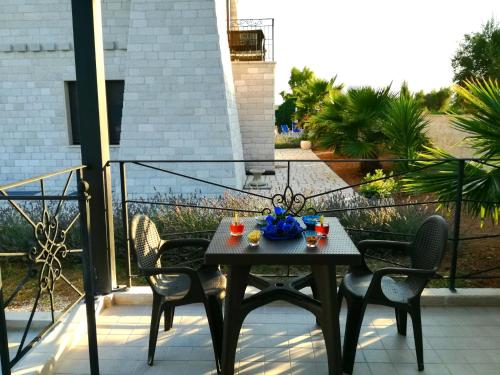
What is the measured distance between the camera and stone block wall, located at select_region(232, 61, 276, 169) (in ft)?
31.5

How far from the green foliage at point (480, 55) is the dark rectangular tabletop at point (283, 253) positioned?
14.1 meters

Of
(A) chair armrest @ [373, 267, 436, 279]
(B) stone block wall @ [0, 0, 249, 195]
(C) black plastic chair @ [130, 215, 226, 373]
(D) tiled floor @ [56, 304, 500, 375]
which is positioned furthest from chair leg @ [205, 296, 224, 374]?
(B) stone block wall @ [0, 0, 249, 195]

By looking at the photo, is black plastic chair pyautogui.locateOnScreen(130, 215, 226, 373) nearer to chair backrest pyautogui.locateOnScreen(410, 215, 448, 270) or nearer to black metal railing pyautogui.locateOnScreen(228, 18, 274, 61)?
→ chair backrest pyautogui.locateOnScreen(410, 215, 448, 270)

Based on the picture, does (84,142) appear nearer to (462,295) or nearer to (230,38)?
(462,295)

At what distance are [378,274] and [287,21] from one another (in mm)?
10281

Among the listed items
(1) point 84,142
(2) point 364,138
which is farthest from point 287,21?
(1) point 84,142


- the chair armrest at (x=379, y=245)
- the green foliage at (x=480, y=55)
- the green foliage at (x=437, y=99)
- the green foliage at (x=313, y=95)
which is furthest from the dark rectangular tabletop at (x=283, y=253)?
the green foliage at (x=437, y=99)

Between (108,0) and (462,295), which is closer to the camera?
(462,295)

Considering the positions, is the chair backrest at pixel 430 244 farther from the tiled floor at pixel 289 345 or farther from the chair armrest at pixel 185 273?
the chair armrest at pixel 185 273

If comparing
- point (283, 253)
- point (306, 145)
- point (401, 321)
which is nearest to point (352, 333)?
point (401, 321)

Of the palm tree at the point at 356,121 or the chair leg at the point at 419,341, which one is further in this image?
the palm tree at the point at 356,121

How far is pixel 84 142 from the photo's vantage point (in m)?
3.03

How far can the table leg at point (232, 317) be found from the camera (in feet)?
7.38

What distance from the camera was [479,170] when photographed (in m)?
3.42
